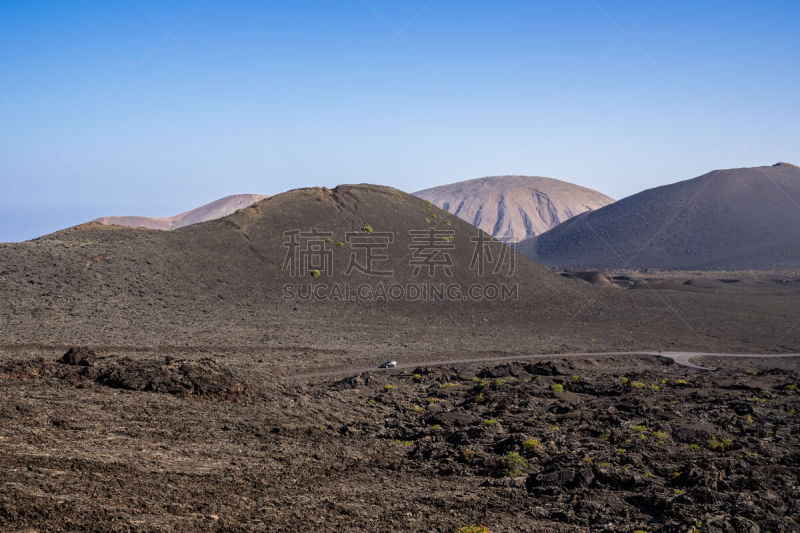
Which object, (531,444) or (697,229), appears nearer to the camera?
(531,444)

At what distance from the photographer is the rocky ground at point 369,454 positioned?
10812 millimetres

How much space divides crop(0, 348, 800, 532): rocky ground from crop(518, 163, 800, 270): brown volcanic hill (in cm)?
10988

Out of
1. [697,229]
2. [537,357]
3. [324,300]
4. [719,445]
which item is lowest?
[719,445]

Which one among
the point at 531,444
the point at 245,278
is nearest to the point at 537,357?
the point at 531,444

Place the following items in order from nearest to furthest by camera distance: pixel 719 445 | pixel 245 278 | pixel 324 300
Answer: pixel 719 445, pixel 324 300, pixel 245 278

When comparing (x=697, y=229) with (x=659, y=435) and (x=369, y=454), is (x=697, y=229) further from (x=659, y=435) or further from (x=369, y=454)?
(x=369, y=454)

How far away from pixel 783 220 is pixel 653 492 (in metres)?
144

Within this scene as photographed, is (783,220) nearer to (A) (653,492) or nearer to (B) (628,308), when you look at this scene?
(B) (628,308)

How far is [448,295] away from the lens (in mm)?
54844

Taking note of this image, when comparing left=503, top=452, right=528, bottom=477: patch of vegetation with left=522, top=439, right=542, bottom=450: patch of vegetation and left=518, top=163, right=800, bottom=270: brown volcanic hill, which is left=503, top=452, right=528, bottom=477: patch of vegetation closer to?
left=522, top=439, right=542, bottom=450: patch of vegetation

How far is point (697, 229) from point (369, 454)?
14081cm

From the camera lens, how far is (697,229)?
138375 millimetres

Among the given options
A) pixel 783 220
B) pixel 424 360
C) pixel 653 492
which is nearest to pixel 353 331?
pixel 424 360

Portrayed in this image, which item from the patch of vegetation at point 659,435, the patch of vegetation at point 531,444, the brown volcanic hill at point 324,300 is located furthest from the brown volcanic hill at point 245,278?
the patch of vegetation at point 659,435
